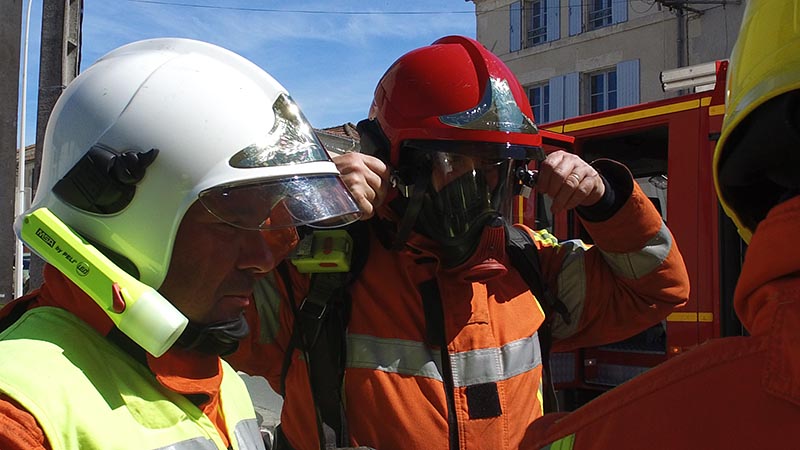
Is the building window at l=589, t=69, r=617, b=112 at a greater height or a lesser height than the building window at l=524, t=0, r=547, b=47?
lesser

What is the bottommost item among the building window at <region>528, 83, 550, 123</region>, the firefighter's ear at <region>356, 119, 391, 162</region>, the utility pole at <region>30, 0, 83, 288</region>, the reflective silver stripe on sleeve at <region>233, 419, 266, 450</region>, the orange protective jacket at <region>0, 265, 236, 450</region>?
the reflective silver stripe on sleeve at <region>233, 419, 266, 450</region>

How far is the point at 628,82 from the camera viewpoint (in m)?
18.8

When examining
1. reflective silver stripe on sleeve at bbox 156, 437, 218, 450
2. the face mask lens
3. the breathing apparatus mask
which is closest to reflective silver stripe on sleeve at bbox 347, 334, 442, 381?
the breathing apparatus mask

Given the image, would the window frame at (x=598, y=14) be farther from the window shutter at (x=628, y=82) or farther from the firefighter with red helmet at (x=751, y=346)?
the firefighter with red helmet at (x=751, y=346)

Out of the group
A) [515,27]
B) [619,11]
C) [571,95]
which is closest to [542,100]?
[571,95]

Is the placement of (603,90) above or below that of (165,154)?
above

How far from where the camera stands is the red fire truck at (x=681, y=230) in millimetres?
3965

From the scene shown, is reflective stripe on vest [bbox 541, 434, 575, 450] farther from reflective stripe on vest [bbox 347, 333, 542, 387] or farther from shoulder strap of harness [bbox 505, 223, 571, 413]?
shoulder strap of harness [bbox 505, 223, 571, 413]

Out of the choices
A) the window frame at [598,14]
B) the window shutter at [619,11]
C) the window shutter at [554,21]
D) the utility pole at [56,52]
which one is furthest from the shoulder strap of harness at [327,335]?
the window shutter at [554,21]

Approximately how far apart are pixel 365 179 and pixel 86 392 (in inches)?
38.1

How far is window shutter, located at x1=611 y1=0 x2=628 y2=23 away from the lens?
19.2 m

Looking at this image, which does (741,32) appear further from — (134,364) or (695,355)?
(134,364)

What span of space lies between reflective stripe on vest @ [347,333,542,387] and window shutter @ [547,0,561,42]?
2015cm

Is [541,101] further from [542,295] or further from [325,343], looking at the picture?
[325,343]
